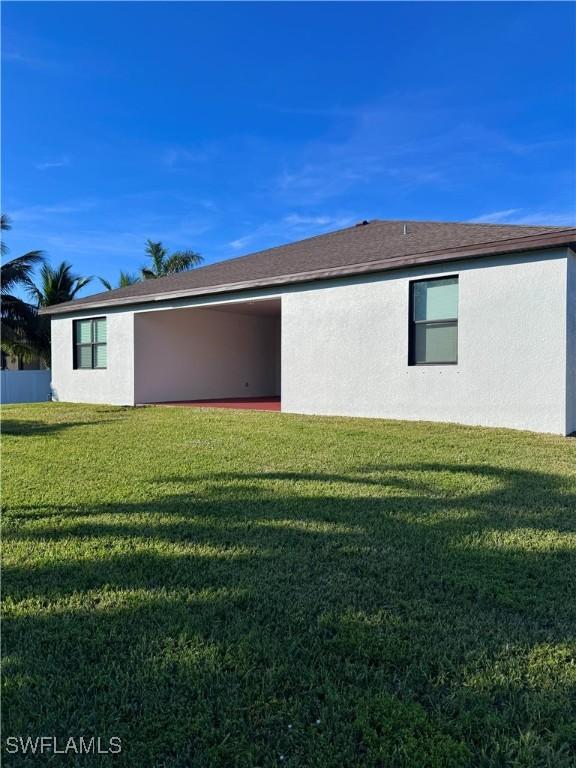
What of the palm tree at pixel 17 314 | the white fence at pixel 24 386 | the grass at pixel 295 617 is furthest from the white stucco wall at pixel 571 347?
the palm tree at pixel 17 314

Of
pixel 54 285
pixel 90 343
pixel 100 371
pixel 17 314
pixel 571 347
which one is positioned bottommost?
pixel 100 371

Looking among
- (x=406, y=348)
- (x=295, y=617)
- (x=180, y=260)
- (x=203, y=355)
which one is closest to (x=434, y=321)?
(x=406, y=348)

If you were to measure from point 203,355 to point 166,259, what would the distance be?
54.1 ft

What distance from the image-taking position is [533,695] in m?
1.94

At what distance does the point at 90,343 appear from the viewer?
15922 mm

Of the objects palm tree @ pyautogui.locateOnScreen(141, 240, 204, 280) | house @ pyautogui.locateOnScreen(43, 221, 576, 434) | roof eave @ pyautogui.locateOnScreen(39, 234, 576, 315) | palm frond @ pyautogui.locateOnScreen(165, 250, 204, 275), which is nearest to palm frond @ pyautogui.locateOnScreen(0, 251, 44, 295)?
palm tree @ pyautogui.locateOnScreen(141, 240, 204, 280)

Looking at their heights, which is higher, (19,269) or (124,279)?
(124,279)

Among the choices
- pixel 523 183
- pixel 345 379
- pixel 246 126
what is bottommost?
pixel 345 379

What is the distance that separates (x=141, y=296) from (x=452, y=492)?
36.7 feet

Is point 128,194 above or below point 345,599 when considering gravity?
above

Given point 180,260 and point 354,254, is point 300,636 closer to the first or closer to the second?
point 354,254

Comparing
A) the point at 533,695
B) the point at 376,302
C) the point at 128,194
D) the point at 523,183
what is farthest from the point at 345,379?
the point at 128,194

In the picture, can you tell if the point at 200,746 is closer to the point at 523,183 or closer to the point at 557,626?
the point at 557,626

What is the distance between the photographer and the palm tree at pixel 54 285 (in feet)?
90.2
